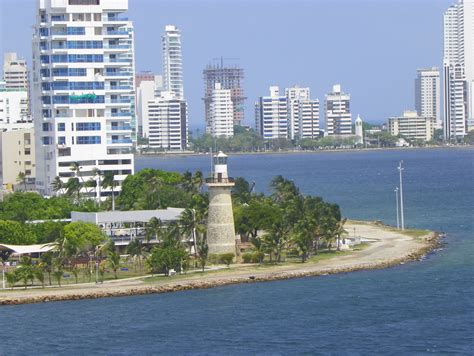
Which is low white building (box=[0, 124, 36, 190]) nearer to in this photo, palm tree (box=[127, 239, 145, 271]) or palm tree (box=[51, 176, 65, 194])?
palm tree (box=[51, 176, 65, 194])

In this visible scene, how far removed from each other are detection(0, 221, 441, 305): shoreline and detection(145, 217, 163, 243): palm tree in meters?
4.88

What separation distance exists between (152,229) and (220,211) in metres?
3.96

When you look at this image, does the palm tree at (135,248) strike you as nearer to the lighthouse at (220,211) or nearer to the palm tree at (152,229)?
the palm tree at (152,229)

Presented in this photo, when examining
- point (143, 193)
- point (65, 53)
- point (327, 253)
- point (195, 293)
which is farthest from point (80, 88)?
point (195, 293)

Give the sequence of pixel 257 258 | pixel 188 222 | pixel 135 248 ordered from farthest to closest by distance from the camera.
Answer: pixel 257 258
pixel 188 222
pixel 135 248

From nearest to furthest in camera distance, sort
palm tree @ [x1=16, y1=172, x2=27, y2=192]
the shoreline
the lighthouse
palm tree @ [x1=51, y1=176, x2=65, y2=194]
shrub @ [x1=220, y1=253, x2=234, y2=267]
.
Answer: the shoreline < the lighthouse < shrub @ [x1=220, y1=253, x2=234, y2=267] < palm tree @ [x1=51, y1=176, x2=65, y2=194] < palm tree @ [x1=16, y1=172, x2=27, y2=192]

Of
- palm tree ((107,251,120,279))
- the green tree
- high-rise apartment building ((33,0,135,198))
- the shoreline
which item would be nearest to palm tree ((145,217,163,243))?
the shoreline

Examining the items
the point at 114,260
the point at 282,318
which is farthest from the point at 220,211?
the point at 282,318

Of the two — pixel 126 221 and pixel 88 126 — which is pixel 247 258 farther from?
pixel 88 126

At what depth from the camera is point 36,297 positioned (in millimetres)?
61688

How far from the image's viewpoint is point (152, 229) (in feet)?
237

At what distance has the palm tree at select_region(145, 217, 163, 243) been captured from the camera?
237 feet

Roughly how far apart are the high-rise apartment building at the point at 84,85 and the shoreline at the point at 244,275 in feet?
68.9

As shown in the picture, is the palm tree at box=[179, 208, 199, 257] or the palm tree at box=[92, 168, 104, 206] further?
the palm tree at box=[92, 168, 104, 206]
